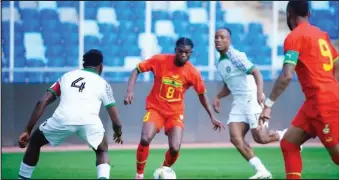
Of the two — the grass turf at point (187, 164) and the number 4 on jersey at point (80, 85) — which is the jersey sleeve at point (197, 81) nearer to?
the grass turf at point (187, 164)

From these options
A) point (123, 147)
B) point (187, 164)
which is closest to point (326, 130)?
point (187, 164)

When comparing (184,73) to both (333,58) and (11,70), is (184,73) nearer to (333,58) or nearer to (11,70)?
(333,58)

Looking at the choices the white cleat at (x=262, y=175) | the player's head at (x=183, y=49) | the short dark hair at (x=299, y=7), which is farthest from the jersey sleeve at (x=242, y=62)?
the short dark hair at (x=299, y=7)

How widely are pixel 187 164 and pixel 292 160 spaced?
739cm

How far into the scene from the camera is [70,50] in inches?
985

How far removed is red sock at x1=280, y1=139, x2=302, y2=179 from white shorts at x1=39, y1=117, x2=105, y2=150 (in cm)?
233

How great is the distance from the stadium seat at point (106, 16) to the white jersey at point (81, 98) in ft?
48.8

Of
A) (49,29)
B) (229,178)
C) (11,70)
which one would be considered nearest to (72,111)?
(229,178)

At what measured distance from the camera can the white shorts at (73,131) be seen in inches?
428

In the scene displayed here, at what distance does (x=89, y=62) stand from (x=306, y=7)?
9.16 feet

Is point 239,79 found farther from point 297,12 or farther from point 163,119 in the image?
point 297,12

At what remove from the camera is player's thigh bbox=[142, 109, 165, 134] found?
13.1 meters

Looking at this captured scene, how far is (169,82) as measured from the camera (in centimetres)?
1339

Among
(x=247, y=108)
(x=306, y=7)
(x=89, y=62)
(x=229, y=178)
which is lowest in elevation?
(x=229, y=178)
